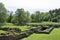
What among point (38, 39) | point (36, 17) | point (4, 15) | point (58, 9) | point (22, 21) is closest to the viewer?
point (38, 39)

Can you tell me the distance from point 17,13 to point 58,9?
38.1 metres

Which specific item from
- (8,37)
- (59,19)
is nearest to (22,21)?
(59,19)

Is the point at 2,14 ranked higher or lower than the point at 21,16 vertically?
higher

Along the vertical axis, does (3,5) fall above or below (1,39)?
above

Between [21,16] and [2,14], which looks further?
[21,16]

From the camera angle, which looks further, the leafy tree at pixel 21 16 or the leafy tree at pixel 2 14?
the leafy tree at pixel 21 16

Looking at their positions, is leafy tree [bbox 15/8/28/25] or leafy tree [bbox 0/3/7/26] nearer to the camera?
leafy tree [bbox 0/3/7/26]

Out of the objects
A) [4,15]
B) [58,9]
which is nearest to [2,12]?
[4,15]

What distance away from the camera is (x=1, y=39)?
19.8 meters

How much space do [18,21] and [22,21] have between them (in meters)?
1.61

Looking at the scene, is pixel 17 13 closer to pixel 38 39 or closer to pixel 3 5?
pixel 3 5

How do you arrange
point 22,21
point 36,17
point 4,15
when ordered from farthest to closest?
1. point 36,17
2. point 22,21
3. point 4,15

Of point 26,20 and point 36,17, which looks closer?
point 26,20

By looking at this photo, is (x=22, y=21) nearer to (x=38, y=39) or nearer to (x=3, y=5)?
(x=3, y=5)
